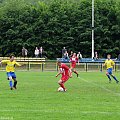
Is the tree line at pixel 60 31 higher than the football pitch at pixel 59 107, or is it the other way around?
the tree line at pixel 60 31

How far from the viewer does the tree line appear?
218 ft

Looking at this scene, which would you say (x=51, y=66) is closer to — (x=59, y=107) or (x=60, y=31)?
(x=60, y=31)

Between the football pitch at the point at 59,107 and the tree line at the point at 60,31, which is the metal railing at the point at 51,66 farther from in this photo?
the football pitch at the point at 59,107

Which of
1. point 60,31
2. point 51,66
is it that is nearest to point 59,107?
point 51,66

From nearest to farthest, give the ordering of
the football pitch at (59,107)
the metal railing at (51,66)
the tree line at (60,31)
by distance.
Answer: the football pitch at (59,107) < the metal railing at (51,66) < the tree line at (60,31)

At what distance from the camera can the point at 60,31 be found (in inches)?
2638

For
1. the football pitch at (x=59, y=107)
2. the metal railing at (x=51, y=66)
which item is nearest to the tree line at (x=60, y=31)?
the metal railing at (x=51, y=66)

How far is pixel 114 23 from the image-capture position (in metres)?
67.9

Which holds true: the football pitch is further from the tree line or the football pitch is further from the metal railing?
the tree line

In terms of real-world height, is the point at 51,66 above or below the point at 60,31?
below

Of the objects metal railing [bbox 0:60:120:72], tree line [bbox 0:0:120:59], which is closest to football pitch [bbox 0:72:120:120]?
metal railing [bbox 0:60:120:72]

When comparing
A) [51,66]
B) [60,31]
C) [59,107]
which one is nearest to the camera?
[59,107]

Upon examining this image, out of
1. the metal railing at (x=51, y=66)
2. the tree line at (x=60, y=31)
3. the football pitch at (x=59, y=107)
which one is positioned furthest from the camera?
the tree line at (x=60, y=31)

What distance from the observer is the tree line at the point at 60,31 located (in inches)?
2611
